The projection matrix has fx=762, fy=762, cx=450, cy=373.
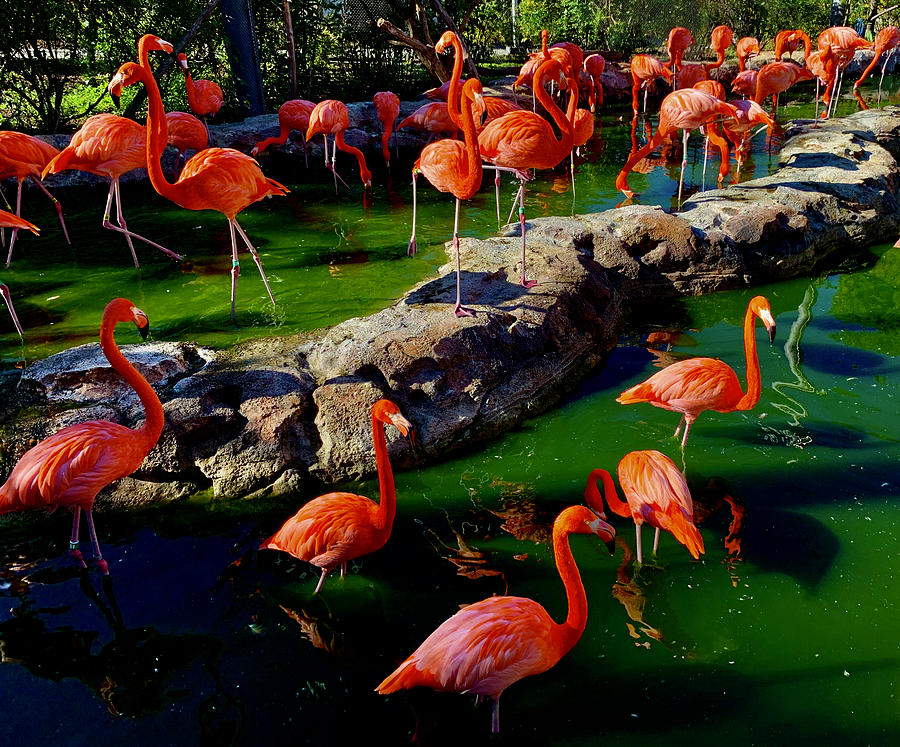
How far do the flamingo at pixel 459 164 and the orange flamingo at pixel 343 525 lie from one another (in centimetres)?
151

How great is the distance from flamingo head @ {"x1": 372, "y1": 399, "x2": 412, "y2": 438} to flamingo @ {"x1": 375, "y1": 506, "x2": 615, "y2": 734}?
A: 2.05 ft

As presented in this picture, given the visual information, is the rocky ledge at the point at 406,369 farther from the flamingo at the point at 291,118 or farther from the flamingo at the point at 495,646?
the flamingo at the point at 291,118

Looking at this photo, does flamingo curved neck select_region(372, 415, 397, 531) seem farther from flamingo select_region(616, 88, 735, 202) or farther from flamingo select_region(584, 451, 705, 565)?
flamingo select_region(616, 88, 735, 202)

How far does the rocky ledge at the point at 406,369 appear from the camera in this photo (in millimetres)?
3475

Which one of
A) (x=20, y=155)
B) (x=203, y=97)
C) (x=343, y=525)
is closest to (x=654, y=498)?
(x=343, y=525)

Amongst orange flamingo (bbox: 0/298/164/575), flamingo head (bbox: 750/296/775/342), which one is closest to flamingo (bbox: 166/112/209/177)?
orange flamingo (bbox: 0/298/164/575)

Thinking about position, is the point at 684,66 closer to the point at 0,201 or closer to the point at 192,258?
the point at 192,258

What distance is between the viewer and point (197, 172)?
14.3 feet

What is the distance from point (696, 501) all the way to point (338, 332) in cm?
197

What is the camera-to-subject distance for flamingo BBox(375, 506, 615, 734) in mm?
2176

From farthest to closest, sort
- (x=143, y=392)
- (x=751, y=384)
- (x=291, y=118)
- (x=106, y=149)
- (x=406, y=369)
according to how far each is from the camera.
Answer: (x=291, y=118) < (x=106, y=149) < (x=406, y=369) < (x=751, y=384) < (x=143, y=392)

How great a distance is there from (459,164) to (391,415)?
2.20 m

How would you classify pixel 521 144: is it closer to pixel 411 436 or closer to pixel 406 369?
pixel 406 369

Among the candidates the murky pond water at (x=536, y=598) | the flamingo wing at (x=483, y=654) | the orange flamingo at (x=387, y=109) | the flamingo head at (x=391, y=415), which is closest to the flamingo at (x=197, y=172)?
the murky pond water at (x=536, y=598)
